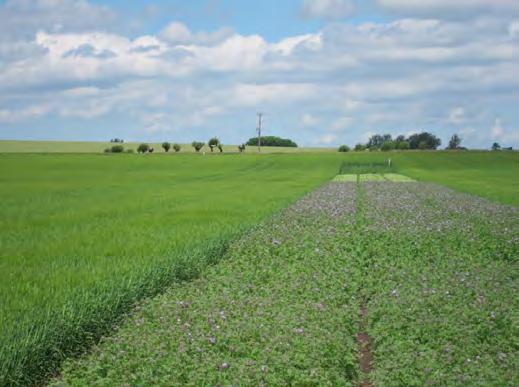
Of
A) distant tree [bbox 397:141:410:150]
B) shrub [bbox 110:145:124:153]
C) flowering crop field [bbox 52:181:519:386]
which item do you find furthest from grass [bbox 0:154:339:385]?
distant tree [bbox 397:141:410:150]

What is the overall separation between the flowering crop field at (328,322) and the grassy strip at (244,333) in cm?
2

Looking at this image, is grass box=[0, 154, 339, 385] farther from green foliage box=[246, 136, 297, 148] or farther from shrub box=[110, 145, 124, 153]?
green foliage box=[246, 136, 297, 148]

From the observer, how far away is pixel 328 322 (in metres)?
10.6

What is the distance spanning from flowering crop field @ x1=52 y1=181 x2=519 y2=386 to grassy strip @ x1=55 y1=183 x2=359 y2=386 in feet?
0.06

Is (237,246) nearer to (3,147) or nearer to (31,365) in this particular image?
(31,365)

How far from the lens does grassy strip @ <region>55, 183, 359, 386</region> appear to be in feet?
27.3

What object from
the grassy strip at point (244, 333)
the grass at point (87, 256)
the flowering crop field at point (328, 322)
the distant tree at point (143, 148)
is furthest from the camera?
the distant tree at point (143, 148)

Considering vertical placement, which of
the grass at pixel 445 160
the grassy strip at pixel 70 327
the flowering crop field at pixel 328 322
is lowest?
the grass at pixel 445 160

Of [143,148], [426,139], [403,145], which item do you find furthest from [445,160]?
[426,139]

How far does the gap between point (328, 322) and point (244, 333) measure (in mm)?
1499

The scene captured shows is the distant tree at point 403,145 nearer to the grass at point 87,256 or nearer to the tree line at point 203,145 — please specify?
the tree line at point 203,145

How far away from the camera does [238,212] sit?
91.4 feet

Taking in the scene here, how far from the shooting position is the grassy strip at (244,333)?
8.34 m

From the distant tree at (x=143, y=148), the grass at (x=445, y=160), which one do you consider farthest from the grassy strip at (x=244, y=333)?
the distant tree at (x=143, y=148)
